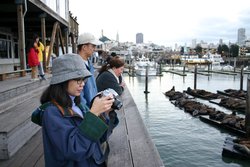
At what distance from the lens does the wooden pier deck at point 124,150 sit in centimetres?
258

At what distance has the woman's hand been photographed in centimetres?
157

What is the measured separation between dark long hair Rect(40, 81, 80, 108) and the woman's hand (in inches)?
6.4

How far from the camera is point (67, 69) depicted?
1.62 meters

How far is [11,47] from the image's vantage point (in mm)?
14836

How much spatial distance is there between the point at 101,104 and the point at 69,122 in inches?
8.5

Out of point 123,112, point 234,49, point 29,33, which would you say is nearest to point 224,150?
point 123,112

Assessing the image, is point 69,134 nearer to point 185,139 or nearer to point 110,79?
point 110,79

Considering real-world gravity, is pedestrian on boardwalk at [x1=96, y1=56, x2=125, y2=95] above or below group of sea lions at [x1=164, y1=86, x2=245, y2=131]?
above

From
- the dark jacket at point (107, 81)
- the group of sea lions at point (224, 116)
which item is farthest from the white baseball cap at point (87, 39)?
the group of sea lions at point (224, 116)

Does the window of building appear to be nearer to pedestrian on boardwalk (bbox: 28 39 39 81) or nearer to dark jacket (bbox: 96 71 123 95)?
pedestrian on boardwalk (bbox: 28 39 39 81)

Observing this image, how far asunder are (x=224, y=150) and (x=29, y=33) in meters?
15.5

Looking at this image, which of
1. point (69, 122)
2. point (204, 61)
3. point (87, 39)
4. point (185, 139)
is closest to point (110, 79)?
point (87, 39)

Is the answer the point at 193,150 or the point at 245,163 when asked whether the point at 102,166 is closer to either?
the point at 245,163

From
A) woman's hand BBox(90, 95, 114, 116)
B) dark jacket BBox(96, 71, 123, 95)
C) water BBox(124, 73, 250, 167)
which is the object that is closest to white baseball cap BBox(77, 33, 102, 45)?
dark jacket BBox(96, 71, 123, 95)
